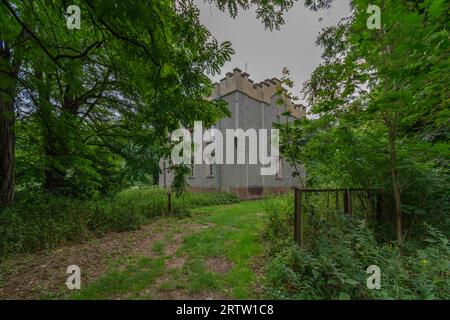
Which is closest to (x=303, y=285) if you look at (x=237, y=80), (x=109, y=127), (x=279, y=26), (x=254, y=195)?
(x=279, y=26)

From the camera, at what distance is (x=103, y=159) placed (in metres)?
8.21

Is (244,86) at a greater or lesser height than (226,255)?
greater

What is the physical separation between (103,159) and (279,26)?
7.42 m

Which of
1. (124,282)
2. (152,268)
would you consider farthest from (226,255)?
(124,282)

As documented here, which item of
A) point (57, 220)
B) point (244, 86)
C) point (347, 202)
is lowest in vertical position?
point (57, 220)

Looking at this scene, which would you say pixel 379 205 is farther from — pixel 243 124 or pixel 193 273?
pixel 243 124

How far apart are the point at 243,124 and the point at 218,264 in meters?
11.0

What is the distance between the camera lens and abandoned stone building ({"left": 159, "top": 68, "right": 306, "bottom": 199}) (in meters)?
13.9

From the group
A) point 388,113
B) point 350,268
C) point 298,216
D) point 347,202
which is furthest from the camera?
point 347,202

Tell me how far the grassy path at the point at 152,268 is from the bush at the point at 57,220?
433 millimetres

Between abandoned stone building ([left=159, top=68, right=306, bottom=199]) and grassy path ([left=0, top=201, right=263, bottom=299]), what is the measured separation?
309 inches

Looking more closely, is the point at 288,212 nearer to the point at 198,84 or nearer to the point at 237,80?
the point at 198,84

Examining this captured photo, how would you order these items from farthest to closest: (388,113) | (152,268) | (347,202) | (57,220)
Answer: (57,220) → (347,202) → (152,268) → (388,113)

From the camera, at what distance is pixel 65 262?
413 cm
